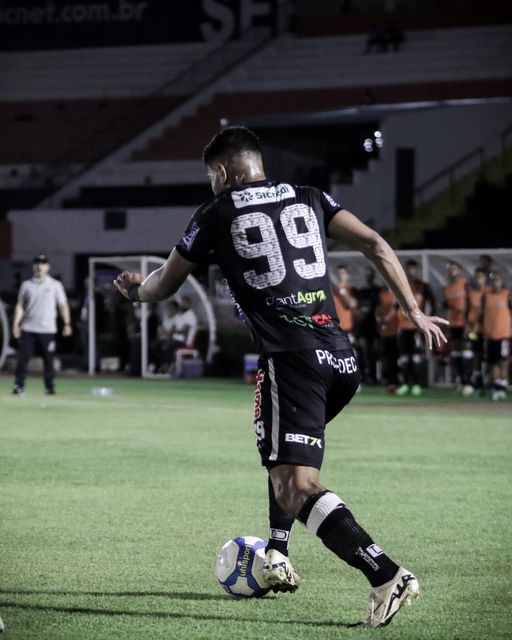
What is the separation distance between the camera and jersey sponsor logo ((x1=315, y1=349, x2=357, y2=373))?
6.14 metres

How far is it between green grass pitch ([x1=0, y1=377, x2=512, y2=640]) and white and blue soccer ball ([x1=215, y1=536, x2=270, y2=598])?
76mm

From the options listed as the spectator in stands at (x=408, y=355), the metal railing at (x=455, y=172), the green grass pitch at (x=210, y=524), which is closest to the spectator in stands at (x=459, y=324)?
the spectator in stands at (x=408, y=355)

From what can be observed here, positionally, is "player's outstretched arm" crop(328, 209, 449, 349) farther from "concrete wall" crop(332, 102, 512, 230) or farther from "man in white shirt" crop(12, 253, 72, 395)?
"concrete wall" crop(332, 102, 512, 230)

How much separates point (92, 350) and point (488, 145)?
12.6 m

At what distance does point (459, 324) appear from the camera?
2388 cm

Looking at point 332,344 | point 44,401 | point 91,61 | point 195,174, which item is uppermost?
point 91,61

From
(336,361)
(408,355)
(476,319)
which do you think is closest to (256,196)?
(336,361)

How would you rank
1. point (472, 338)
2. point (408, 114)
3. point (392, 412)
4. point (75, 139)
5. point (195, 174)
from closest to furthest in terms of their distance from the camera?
point (392, 412)
point (472, 338)
point (408, 114)
point (195, 174)
point (75, 139)

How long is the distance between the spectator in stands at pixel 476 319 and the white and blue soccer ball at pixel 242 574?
52.7ft

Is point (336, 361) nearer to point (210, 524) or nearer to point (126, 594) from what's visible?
point (126, 594)

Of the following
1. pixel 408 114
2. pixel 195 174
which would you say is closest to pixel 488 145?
pixel 408 114

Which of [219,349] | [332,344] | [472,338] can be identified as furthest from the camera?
[219,349]

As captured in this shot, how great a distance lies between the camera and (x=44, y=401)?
2047cm

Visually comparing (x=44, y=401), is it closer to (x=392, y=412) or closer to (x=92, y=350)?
(x=392, y=412)
